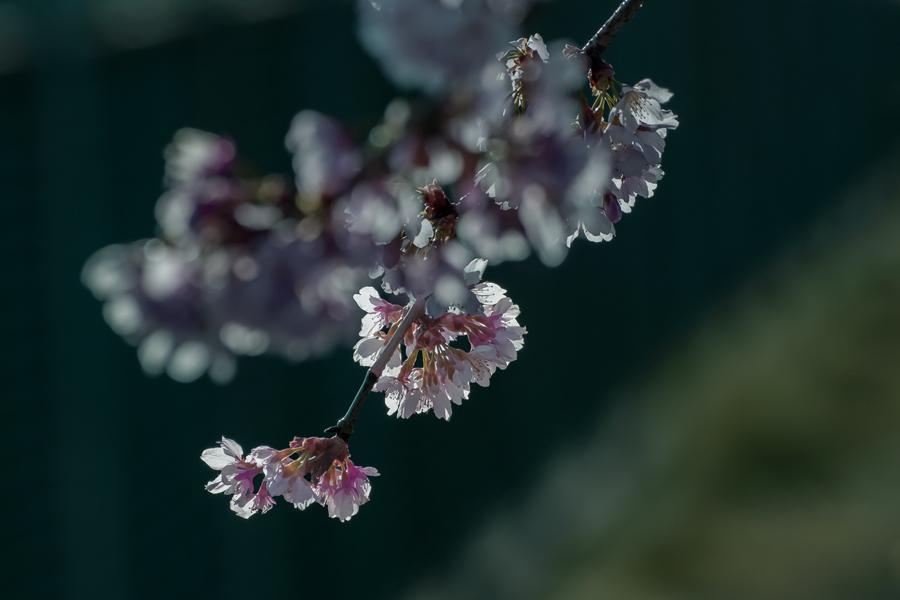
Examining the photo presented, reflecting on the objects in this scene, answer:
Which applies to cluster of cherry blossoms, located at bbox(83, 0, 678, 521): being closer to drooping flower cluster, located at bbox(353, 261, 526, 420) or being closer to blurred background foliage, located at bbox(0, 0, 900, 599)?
blurred background foliage, located at bbox(0, 0, 900, 599)

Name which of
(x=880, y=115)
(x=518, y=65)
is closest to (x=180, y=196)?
(x=518, y=65)

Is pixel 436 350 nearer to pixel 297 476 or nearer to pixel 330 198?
pixel 297 476

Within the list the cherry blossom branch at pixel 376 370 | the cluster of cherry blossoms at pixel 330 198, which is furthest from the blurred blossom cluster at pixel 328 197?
the cherry blossom branch at pixel 376 370

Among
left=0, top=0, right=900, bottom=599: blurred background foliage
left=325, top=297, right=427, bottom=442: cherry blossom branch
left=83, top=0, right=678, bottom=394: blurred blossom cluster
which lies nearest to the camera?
left=83, top=0, right=678, bottom=394: blurred blossom cluster

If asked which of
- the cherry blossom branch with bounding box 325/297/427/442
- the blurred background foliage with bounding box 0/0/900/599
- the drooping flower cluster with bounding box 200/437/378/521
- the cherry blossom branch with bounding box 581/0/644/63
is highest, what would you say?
the blurred background foliage with bounding box 0/0/900/599

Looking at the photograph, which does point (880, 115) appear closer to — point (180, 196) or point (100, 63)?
point (100, 63)

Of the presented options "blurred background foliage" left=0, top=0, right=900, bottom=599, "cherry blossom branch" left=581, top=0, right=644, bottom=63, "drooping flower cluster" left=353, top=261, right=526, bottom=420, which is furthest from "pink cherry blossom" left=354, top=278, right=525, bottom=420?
"blurred background foliage" left=0, top=0, right=900, bottom=599
